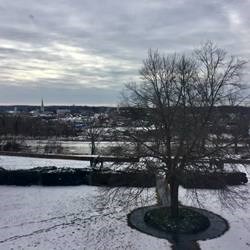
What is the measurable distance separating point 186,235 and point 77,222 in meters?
4.74

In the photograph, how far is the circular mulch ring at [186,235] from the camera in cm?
→ 1711

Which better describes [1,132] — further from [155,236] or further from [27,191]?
[155,236]

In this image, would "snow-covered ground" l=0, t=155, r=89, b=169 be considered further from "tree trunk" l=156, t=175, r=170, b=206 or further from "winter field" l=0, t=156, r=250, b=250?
"tree trunk" l=156, t=175, r=170, b=206

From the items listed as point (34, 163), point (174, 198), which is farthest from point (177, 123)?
point (34, 163)

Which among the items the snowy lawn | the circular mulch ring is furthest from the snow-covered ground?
the circular mulch ring

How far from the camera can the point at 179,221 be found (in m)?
18.7

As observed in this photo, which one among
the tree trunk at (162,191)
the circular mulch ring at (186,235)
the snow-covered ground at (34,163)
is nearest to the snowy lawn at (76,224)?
the circular mulch ring at (186,235)

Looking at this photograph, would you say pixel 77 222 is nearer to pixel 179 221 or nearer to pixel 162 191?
pixel 179 221

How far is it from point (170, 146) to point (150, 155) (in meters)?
0.98

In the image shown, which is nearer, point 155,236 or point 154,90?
point 155,236

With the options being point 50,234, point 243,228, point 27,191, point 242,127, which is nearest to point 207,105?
point 242,127

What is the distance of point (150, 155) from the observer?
19.1 meters

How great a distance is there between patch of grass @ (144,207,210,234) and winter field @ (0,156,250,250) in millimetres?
1126

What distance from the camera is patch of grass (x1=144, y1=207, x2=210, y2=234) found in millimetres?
17906
